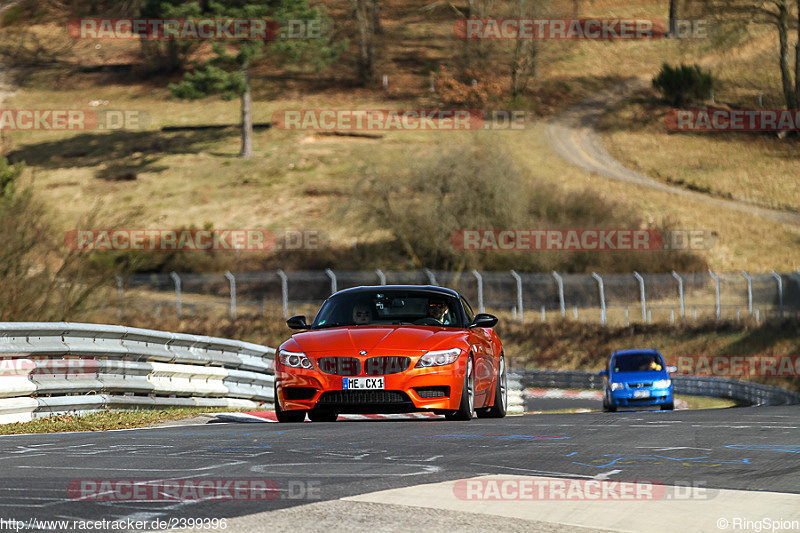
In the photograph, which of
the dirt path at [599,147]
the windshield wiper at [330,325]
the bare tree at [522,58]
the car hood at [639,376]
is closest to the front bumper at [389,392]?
the windshield wiper at [330,325]

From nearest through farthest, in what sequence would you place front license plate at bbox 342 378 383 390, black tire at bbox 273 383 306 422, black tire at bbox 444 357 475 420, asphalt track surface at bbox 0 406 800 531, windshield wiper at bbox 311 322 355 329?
asphalt track surface at bbox 0 406 800 531 → front license plate at bbox 342 378 383 390 → black tire at bbox 444 357 475 420 → black tire at bbox 273 383 306 422 → windshield wiper at bbox 311 322 355 329

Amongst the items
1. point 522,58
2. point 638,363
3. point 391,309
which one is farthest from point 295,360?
point 522,58

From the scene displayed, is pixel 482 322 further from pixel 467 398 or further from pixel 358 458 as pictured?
pixel 358 458

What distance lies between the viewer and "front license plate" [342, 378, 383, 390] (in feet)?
39.8

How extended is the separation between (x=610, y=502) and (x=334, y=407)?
5.82 m

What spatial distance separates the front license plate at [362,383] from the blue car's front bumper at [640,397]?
14010mm

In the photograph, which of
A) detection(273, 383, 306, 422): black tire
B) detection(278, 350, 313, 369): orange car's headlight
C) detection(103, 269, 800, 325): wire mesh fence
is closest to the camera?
detection(278, 350, 313, 369): orange car's headlight

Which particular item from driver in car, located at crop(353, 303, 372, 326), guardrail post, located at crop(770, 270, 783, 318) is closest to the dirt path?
guardrail post, located at crop(770, 270, 783, 318)

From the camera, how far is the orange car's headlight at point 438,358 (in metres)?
12.3

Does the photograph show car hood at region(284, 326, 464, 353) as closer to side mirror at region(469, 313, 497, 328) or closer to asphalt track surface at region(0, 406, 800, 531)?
side mirror at region(469, 313, 497, 328)

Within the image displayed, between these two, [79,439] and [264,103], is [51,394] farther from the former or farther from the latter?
[264,103]

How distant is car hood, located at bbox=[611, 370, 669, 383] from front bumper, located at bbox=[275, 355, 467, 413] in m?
13.5

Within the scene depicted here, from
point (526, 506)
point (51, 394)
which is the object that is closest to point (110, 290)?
point (51, 394)

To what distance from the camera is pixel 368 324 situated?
13.2m
